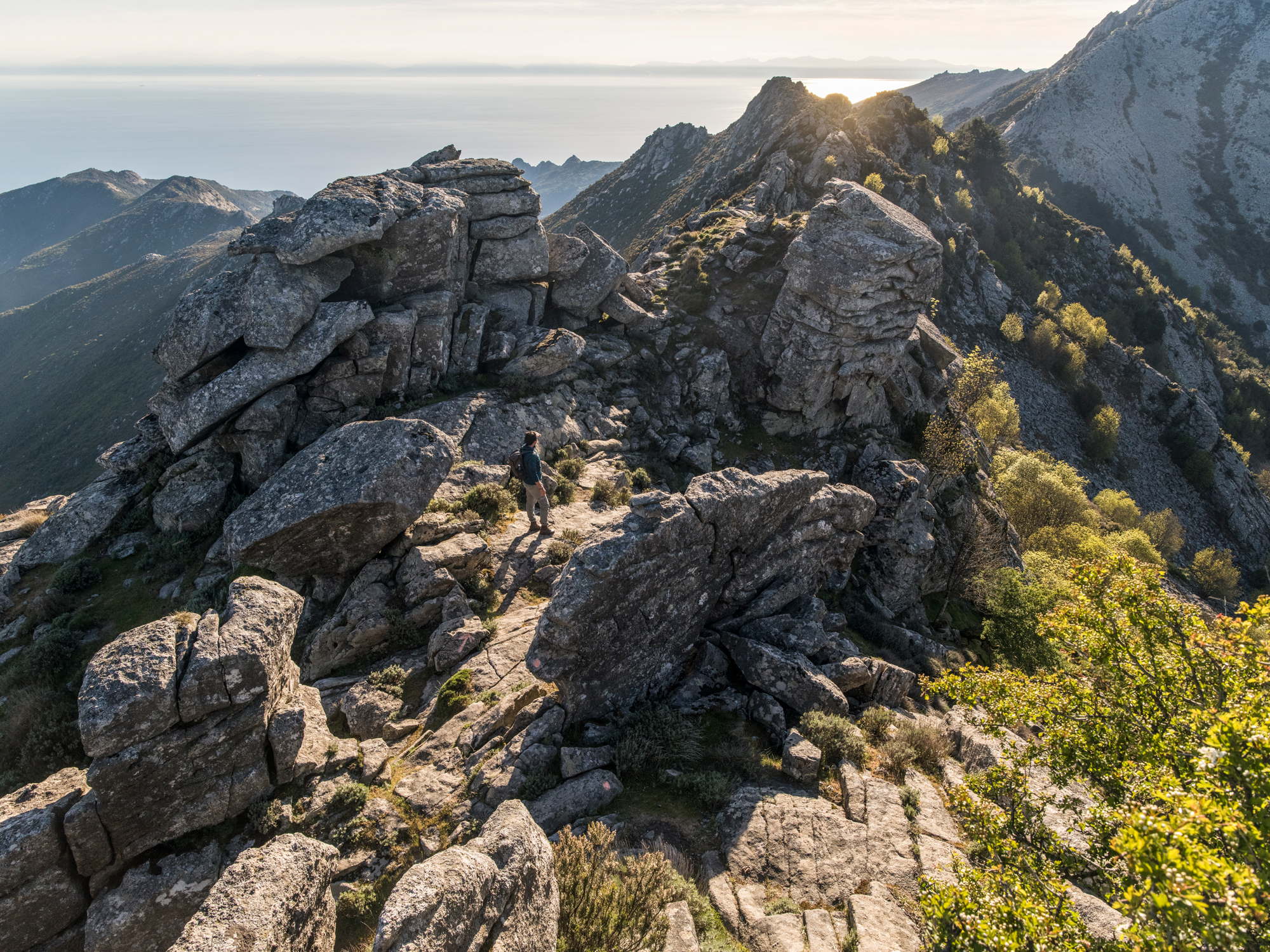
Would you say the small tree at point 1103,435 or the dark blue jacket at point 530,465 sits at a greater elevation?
the dark blue jacket at point 530,465

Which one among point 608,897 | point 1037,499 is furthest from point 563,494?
point 1037,499

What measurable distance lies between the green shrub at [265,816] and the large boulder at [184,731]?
0.71ft

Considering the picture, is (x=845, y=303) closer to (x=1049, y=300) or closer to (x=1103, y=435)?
(x=1103, y=435)

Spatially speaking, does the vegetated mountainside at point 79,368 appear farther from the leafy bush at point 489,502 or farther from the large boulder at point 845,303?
the large boulder at point 845,303

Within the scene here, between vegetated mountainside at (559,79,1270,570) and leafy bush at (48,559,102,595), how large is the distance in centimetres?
4228

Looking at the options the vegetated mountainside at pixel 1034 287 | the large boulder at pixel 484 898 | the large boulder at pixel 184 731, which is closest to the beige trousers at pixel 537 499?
the large boulder at pixel 184 731

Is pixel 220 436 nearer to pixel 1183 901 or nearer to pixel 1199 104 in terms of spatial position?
pixel 1183 901

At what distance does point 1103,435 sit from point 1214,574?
21.3 meters

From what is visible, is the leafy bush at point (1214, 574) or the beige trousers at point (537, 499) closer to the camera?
the beige trousers at point (537, 499)

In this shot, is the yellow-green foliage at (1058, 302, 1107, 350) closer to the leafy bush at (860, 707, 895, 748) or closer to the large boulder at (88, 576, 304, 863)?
the leafy bush at (860, 707, 895, 748)

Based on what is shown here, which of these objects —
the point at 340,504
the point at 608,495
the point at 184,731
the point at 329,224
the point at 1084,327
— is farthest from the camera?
the point at 1084,327

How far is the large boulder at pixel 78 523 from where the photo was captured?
72.1 ft

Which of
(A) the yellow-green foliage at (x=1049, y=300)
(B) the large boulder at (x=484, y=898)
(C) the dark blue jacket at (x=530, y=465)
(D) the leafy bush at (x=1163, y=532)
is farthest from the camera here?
(A) the yellow-green foliage at (x=1049, y=300)

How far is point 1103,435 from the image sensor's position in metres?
80.6
